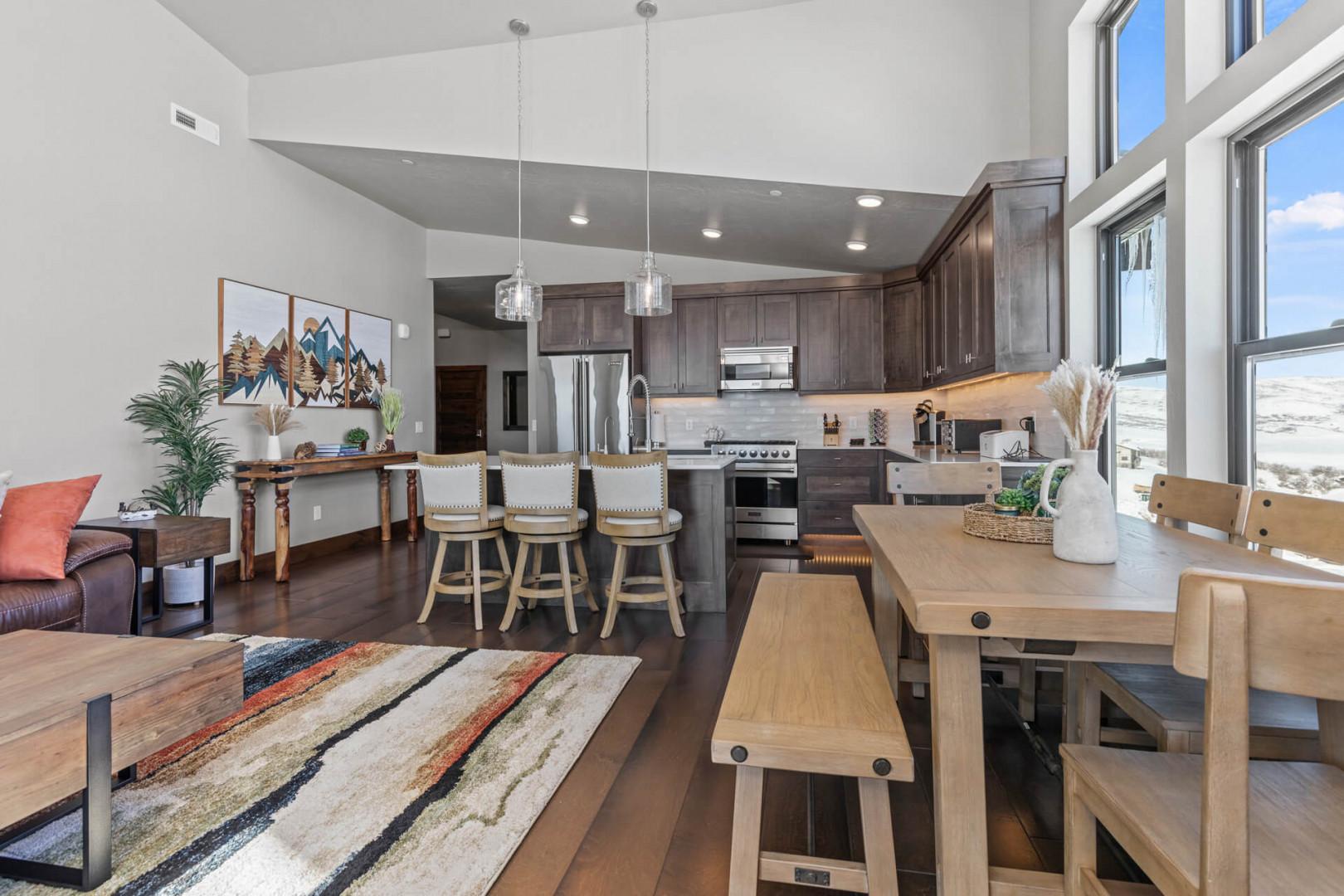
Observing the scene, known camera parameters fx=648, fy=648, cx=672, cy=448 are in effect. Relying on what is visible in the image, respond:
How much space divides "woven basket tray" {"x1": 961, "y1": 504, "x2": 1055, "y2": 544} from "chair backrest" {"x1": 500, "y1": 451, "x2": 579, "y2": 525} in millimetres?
1996

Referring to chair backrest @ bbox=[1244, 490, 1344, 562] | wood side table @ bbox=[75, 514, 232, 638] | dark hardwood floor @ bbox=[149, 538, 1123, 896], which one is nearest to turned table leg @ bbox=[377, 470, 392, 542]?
wood side table @ bbox=[75, 514, 232, 638]

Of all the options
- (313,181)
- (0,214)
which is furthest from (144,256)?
(313,181)

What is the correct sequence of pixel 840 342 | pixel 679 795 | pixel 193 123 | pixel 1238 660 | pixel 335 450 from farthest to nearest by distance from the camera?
pixel 840 342 → pixel 335 450 → pixel 193 123 → pixel 679 795 → pixel 1238 660

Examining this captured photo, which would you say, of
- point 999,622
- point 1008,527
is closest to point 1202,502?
point 1008,527

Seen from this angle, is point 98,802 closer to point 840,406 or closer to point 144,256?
point 144,256

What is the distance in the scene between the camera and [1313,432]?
205 centimetres

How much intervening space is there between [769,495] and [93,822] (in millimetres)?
4798

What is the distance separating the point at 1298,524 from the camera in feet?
5.00

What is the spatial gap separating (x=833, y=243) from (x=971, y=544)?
13.3ft

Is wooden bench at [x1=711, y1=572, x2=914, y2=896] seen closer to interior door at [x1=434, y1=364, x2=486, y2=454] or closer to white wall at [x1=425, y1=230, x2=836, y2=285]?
white wall at [x1=425, y1=230, x2=836, y2=285]

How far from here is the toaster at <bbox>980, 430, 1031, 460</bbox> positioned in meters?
3.68

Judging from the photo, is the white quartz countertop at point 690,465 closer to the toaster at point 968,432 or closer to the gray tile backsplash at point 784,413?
the toaster at point 968,432

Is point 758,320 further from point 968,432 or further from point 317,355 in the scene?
point 317,355

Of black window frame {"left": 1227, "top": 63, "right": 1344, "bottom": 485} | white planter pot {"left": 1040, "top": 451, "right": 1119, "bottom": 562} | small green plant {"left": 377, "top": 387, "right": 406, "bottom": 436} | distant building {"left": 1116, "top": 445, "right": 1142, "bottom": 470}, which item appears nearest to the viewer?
white planter pot {"left": 1040, "top": 451, "right": 1119, "bottom": 562}
